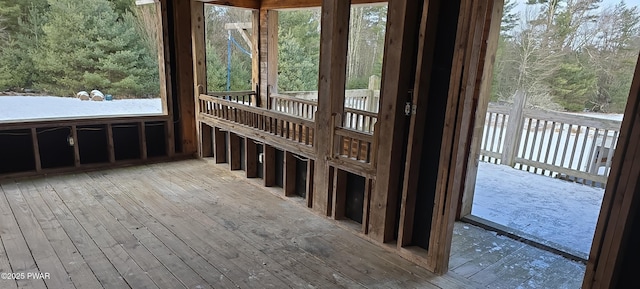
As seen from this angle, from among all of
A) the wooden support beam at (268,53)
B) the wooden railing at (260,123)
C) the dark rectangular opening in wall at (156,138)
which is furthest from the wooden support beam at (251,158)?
the wooden support beam at (268,53)

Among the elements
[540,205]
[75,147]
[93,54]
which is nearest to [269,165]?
[75,147]

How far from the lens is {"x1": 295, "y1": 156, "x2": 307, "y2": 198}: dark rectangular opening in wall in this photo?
12.8 feet

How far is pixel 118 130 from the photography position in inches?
189

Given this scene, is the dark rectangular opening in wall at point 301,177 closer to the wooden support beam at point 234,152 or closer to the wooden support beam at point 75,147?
the wooden support beam at point 234,152

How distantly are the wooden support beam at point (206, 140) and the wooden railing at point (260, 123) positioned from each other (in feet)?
0.46

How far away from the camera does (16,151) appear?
422cm

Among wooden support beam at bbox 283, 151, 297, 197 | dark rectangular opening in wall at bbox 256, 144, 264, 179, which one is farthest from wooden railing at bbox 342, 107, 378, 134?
dark rectangular opening in wall at bbox 256, 144, 264, 179

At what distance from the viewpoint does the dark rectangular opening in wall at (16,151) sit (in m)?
4.14

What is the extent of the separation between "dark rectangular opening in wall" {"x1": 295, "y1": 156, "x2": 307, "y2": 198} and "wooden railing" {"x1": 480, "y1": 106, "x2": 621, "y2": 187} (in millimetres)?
3416

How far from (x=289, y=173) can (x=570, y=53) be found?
6.45m

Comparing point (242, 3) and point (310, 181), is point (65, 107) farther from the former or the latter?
point (310, 181)

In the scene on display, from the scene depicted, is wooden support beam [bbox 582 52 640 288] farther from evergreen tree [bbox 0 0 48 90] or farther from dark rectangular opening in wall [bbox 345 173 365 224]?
evergreen tree [bbox 0 0 48 90]

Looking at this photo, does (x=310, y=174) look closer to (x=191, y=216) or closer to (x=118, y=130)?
(x=191, y=216)

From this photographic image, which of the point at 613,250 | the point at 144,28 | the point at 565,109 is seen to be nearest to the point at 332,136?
the point at 613,250
